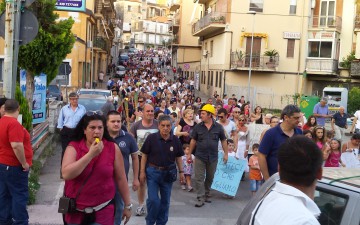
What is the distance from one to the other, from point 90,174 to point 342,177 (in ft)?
7.00

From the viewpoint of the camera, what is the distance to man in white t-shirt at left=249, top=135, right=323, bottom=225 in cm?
223

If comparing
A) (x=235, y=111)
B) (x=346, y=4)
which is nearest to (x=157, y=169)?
(x=235, y=111)

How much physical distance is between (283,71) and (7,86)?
114ft

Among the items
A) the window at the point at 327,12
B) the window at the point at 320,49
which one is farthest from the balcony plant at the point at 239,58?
the window at the point at 327,12

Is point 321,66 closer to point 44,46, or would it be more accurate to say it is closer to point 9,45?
point 44,46

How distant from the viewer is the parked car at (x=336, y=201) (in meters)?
3.49

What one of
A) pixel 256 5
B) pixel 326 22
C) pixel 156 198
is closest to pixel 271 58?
pixel 256 5

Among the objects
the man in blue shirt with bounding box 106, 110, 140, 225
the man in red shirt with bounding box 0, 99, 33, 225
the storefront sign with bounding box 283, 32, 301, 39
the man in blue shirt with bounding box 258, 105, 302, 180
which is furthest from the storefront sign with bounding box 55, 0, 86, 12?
the storefront sign with bounding box 283, 32, 301, 39

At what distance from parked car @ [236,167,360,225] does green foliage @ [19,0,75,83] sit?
924cm

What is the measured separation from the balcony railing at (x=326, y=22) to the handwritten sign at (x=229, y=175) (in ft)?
108

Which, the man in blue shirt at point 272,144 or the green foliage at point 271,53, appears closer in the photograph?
the man in blue shirt at point 272,144

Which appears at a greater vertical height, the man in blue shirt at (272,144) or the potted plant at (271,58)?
the potted plant at (271,58)

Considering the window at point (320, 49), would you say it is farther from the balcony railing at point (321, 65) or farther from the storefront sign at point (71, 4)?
the storefront sign at point (71, 4)

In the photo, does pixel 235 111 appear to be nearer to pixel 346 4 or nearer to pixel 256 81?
pixel 256 81
